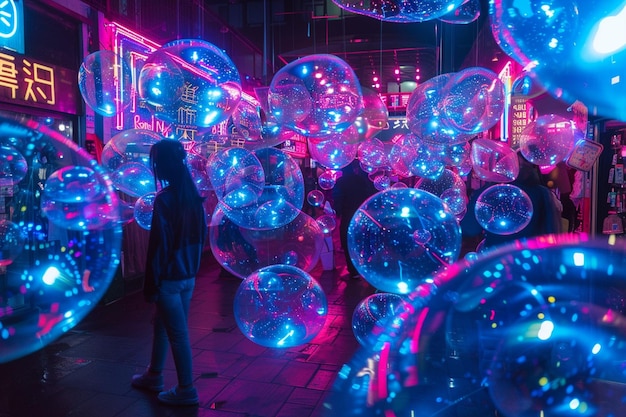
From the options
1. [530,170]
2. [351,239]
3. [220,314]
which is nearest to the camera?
[351,239]

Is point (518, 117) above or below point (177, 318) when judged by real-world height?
above

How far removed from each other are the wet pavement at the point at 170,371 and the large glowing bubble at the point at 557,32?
2.48m

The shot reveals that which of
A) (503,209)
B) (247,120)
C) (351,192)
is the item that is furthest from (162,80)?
(351,192)

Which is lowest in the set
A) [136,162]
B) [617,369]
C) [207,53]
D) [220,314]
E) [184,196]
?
[220,314]

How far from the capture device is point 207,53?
2.92m

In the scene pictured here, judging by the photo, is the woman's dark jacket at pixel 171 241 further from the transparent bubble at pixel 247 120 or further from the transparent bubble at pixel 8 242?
the transparent bubble at pixel 247 120

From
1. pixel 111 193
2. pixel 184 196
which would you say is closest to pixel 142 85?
pixel 184 196

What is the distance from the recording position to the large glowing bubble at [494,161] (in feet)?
13.5

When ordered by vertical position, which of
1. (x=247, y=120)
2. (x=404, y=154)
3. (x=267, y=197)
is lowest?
(x=267, y=197)

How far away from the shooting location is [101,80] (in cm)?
378

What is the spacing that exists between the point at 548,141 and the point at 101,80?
394 cm

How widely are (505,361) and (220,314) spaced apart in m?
4.27

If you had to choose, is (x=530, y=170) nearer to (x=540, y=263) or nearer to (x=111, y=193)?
(x=540, y=263)

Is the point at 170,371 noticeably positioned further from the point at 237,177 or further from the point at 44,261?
the point at 44,261
